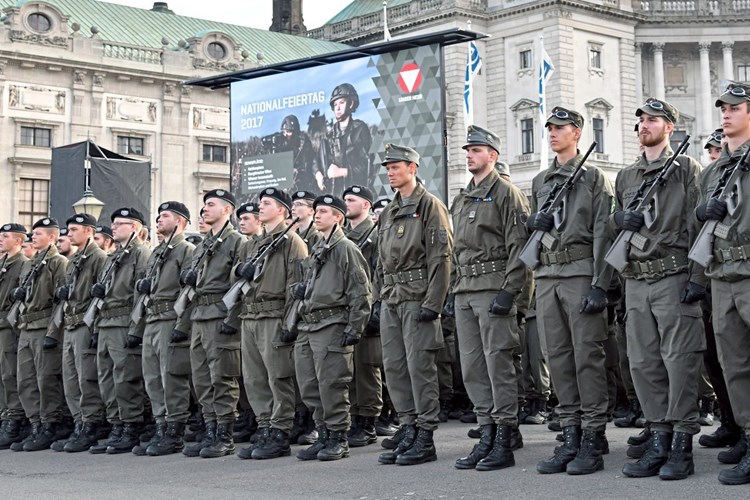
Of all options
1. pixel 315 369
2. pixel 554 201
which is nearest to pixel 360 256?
pixel 315 369

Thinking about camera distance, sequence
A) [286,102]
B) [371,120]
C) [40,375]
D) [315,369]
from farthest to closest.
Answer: [286,102] → [371,120] → [40,375] → [315,369]

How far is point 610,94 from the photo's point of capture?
60.8 meters

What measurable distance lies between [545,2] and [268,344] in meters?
50.3

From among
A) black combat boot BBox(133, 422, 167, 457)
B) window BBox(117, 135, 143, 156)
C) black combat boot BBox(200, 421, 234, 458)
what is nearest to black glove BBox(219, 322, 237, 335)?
black combat boot BBox(200, 421, 234, 458)

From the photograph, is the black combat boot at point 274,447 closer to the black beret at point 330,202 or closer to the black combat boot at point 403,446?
the black combat boot at point 403,446

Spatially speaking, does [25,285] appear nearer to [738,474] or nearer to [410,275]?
[410,275]

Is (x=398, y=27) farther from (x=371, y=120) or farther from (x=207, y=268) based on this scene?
(x=207, y=268)

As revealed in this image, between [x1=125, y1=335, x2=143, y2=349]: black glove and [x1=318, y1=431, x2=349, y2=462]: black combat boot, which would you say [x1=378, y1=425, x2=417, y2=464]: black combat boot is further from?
[x1=125, y1=335, x2=143, y2=349]: black glove

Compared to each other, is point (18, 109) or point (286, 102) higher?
point (18, 109)

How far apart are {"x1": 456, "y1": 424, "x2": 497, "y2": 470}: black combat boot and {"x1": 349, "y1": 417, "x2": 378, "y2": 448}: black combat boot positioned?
2041 mm

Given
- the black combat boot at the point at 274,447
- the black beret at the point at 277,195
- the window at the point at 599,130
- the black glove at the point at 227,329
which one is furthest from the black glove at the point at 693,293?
the window at the point at 599,130

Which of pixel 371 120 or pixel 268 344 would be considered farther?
pixel 371 120

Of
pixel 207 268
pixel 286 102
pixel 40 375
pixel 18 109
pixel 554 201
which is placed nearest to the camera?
pixel 554 201

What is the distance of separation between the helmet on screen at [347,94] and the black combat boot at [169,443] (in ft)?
29.0
